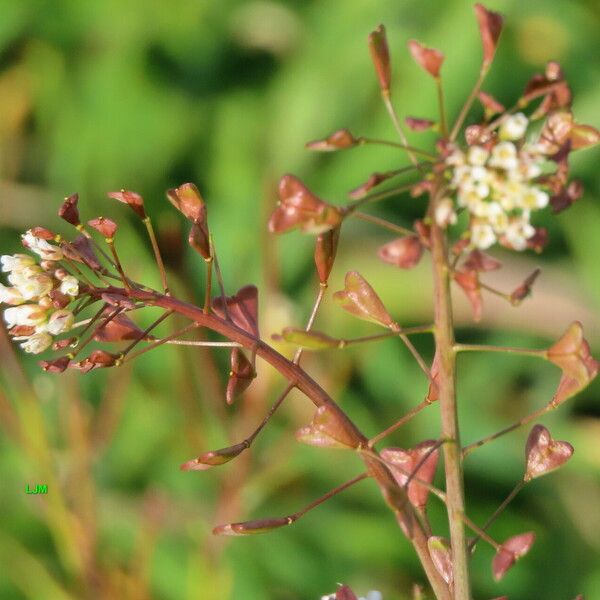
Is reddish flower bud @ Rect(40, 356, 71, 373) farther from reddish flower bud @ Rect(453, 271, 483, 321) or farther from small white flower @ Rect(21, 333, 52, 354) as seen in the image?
reddish flower bud @ Rect(453, 271, 483, 321)

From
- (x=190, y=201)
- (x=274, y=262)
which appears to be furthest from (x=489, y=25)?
(x=274, y=262)

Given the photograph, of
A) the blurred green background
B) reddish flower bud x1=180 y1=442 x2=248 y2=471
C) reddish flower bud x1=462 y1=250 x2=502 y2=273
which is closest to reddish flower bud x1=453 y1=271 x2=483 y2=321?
reddish flower bud x1=462 y1=250 x2=502 y2=273

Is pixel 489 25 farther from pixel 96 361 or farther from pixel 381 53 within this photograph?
pixel 96 361

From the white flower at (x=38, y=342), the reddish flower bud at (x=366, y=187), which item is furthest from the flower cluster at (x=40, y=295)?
the reddish flower bud at (x=366, y=187)

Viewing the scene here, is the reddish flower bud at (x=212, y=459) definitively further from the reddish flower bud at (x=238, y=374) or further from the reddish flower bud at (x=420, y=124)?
the reddish flower bud at (x=420, y=124)

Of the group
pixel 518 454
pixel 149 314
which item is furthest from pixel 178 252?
pixel 518 454

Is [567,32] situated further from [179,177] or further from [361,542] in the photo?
[361,542]
